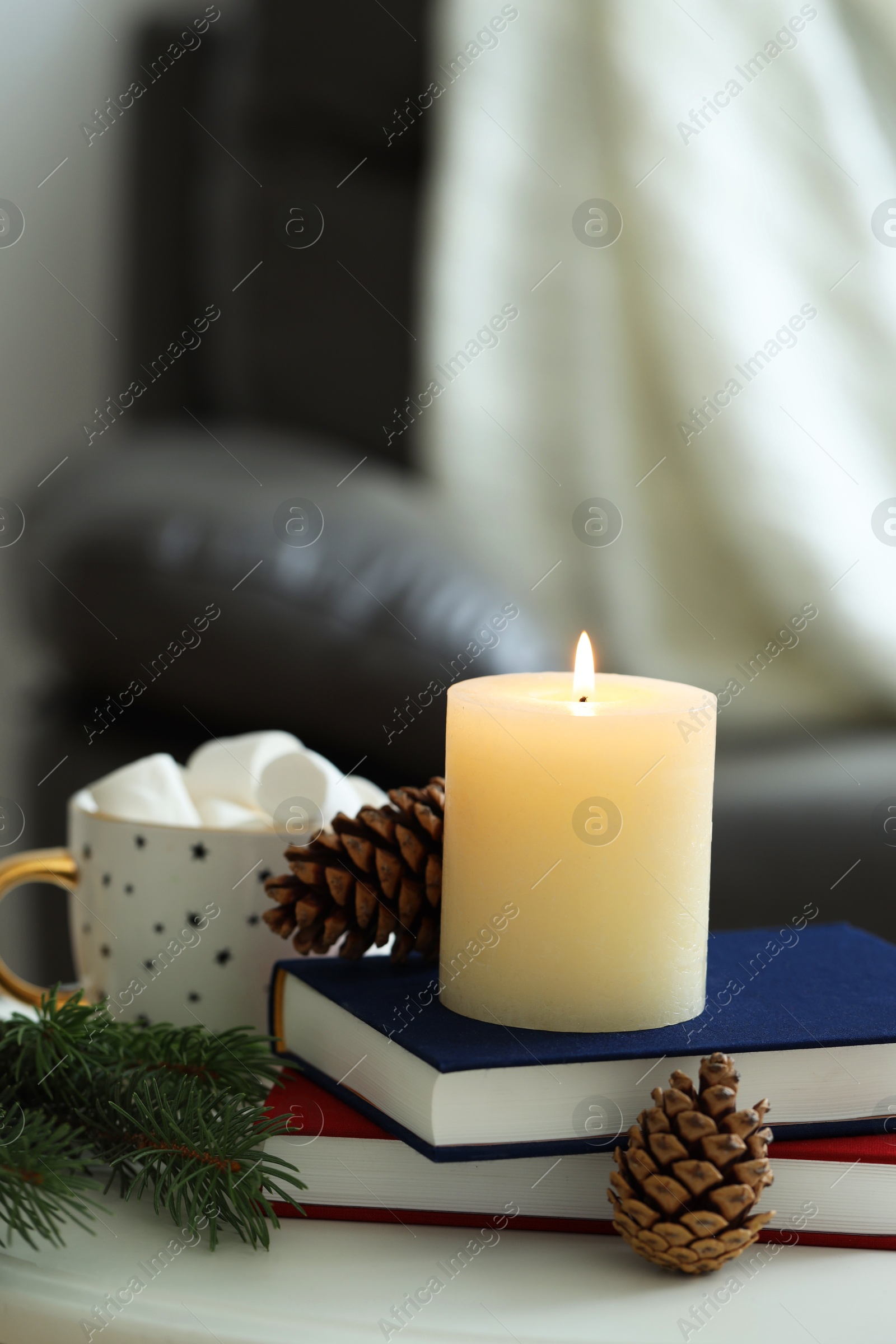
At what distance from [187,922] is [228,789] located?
86 mm

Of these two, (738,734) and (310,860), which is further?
(738,734)

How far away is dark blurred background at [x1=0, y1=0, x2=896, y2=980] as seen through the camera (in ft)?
3.40

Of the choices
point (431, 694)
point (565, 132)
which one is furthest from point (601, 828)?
point (565, 132)

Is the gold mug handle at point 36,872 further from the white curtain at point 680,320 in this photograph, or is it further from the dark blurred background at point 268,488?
the white curtain at point 680,320

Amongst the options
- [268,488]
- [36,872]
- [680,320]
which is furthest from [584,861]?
[680,320]

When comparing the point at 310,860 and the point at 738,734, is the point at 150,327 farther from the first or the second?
the point at 310,860

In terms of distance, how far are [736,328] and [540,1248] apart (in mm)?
1231

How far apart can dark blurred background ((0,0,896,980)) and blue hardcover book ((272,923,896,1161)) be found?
55 cm

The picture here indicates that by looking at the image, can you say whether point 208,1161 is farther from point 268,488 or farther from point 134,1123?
point 268,488

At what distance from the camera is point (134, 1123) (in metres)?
0.45

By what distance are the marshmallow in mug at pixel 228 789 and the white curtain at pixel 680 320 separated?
77 centimetres

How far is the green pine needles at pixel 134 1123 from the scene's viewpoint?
0.42 metres

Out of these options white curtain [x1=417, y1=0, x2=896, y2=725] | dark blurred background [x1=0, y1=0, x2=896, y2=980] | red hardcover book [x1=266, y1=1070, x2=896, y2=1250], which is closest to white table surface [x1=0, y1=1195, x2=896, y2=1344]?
red hardcover book [x1=266, y1=1070, x2=896, y2=1250]

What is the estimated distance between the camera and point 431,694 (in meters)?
1.02
